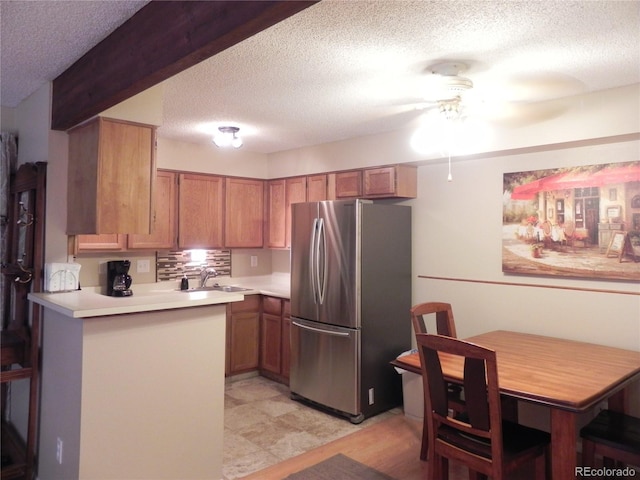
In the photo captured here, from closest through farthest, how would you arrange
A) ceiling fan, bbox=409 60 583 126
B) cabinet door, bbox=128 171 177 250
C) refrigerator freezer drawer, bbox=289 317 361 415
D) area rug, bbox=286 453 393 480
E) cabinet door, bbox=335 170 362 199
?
ceiling fan, bbox=409 60 583 126 → area rug, bbox=286 453 393 480 → refrigerator freezer drawer, bbox=289 317 361 415 → cabinet door, bbox=335 170 362 199 → cabinet door, bbox=128 171 177 250

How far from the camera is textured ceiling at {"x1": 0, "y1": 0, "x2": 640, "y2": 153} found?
1856 millimetres

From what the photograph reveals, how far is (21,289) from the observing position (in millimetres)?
2889

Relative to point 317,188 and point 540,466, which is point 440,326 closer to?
point 540,466

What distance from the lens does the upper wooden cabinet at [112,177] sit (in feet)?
7.87

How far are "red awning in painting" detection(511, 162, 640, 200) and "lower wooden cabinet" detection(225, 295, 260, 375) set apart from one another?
2.68 metres

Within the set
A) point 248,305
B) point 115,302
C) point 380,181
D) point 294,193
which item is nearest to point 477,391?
point 115,302

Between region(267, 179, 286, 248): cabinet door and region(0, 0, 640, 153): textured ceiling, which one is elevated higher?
region(0, 0, 640, 153): textured ceiling

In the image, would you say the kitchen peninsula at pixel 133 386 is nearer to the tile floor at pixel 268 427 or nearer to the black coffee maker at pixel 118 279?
the tile floor at pixel 268 427

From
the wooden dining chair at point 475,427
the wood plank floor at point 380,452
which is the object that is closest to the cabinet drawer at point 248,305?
the wood plank floor at point 380,452

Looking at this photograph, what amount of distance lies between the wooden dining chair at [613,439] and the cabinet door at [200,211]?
11.5 feet

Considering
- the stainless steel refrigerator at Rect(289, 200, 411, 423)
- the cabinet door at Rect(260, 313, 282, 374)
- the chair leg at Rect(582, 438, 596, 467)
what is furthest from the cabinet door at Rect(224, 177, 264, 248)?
the chair leg at Rect(582, 438, 596, 467)

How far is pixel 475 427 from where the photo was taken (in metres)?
2.12

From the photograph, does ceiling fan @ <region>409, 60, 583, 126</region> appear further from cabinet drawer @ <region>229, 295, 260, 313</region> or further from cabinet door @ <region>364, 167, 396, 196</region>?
cabinet drawer @ <region>229, 295, 260, 313</region>

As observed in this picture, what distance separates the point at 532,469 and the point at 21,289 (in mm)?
3404
